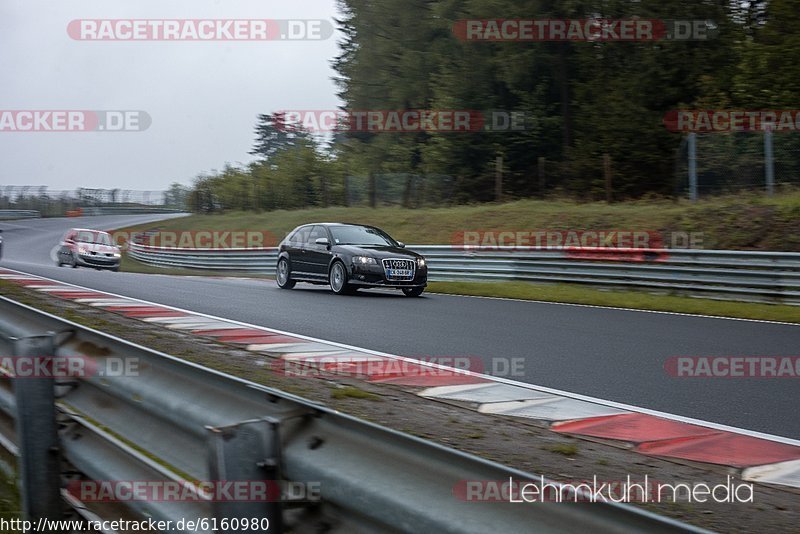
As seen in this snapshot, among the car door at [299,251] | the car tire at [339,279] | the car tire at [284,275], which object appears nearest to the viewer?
the car tire at [339,279]

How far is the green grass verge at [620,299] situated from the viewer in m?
13.3

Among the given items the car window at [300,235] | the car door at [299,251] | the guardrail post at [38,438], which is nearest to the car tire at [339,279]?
the car door at [299,251]

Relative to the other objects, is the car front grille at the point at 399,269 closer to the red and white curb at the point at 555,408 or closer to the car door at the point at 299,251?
the car door at the point at 299,251

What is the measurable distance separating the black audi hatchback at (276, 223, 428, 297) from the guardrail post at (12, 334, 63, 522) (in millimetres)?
12200

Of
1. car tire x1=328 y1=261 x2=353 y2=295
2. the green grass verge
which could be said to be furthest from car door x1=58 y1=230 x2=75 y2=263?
car tire x1=328 y1=261 x2=353 y2=295

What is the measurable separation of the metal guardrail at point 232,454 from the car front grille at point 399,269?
38.6ft

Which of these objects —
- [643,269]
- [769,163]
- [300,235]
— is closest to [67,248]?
[300,235]

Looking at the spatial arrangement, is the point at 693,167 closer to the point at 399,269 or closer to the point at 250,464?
the point at 399,269

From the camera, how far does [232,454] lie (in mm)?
2359

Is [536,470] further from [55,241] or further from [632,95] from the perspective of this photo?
[55,241]

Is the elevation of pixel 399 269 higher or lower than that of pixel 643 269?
higher

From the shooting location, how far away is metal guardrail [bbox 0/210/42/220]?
66625mm

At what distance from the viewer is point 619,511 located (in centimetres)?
171

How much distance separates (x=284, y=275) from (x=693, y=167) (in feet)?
35.2
